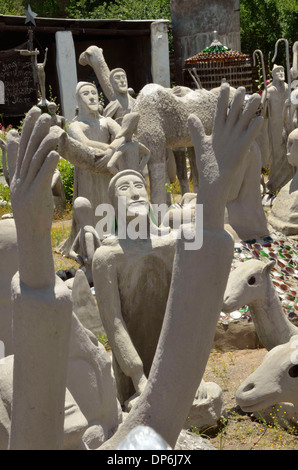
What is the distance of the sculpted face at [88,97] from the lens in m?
7.55

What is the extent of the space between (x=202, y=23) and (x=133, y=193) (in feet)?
47.6

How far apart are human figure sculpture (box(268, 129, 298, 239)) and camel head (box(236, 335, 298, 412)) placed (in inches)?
132

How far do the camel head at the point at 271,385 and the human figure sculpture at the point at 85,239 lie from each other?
2.60 m

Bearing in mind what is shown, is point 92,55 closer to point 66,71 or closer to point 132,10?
point 66,71

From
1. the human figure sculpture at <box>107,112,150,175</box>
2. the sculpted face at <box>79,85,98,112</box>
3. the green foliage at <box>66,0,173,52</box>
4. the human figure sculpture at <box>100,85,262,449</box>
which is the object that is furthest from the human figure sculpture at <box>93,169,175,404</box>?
the green foliage at <box>66,0,173,52</box>

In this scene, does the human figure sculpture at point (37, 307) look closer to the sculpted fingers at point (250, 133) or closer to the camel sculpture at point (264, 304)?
the sculpted fingers at point (250, 133)

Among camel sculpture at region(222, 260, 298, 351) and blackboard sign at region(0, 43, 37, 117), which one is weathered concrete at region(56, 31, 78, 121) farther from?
camel sculpture at region(222, 260, 298, 351)

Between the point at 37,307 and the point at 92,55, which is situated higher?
the point at 92,55

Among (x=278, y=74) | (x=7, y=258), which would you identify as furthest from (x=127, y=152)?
(x=278, y=74)

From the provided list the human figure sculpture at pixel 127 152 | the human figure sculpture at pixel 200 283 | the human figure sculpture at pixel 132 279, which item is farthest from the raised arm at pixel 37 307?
the human figure sculpture at pixel 127 152

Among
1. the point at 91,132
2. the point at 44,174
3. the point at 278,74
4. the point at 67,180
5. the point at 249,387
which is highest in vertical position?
the point at 44,174

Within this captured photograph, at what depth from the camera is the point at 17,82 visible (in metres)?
15.9

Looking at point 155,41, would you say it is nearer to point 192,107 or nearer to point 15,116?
point 15,116

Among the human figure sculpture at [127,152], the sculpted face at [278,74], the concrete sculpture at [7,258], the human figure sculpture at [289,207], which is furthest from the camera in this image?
the sculpted face at [278,74]
